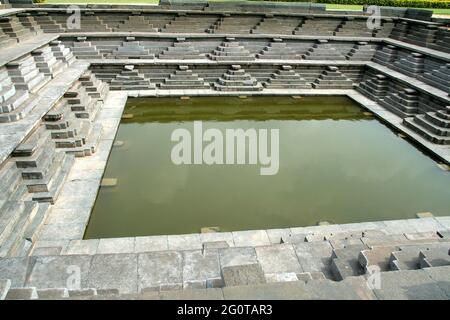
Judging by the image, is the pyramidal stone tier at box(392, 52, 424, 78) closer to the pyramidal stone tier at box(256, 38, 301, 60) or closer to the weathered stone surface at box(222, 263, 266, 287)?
the pyramidal stone tier at box(256, 38, 301, 60)

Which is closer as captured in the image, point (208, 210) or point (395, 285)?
point (395, 285)

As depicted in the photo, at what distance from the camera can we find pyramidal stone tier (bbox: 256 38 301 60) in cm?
1426

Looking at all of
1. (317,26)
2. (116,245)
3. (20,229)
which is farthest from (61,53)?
(317,26)

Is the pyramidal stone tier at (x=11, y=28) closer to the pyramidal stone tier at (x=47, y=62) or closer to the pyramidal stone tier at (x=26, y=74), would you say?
the pyramidal stone tier at (x=47, y=62)

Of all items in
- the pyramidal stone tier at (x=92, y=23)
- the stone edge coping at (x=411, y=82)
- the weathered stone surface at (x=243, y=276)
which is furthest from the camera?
the pyramidal stone tier at (x=92, y=23)

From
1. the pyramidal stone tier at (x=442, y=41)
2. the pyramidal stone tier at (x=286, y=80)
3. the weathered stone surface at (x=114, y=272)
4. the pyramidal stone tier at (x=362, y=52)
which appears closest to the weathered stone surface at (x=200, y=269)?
the weathered stone surface at (x=114, y=272)

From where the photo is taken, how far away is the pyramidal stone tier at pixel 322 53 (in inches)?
567

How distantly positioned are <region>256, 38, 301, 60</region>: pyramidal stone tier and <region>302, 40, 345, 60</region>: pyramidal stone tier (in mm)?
570

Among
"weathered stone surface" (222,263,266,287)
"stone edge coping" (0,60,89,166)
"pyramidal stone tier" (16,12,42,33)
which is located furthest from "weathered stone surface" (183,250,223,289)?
"pyramidal stone tier" (16,12,42,33)

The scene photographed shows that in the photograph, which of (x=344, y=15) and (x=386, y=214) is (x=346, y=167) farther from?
(x=344, y=15)

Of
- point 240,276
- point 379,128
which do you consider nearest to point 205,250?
point 240,276

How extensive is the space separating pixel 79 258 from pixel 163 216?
77.6 inches

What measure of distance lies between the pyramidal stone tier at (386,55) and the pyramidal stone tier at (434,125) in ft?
15.3
